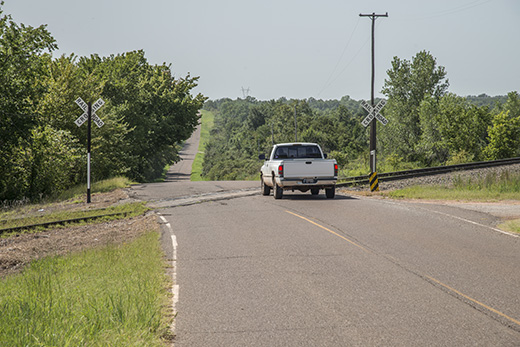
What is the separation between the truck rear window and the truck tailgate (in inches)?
72.1

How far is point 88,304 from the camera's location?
6250mm

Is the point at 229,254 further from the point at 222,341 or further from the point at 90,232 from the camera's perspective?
the point at 90,232

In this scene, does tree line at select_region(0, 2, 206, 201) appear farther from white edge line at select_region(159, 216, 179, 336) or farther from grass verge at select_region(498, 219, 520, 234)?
grass verge at select_region(498, 219, 520, 234)

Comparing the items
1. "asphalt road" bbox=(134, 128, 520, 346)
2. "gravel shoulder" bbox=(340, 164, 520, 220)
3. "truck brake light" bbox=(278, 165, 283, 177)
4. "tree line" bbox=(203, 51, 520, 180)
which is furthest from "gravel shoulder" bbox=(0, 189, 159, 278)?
"tree line" bbox=(203, 51, 520, 180)

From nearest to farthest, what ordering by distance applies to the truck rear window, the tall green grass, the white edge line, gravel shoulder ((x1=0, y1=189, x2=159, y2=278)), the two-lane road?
the tall green grass
the two-lane road
the white edge line
gravel shoulder ((x1=0, y1=189, x2=159, y2=278))
the truck rear window

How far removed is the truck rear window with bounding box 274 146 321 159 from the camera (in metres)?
22.7

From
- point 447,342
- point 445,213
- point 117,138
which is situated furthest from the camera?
point 117,138

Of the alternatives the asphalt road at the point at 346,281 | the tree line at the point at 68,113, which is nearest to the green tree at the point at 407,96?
the tree line at the point at 68,113

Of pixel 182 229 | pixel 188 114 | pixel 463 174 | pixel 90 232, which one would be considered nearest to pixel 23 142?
pixel 90 232

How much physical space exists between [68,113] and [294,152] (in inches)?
Result: 845

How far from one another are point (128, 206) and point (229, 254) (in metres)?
11.5

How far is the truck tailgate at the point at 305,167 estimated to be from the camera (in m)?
20.8

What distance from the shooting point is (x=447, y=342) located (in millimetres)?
5332

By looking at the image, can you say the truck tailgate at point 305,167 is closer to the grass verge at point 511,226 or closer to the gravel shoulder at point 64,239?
the gravel shoulder at point 64,239
